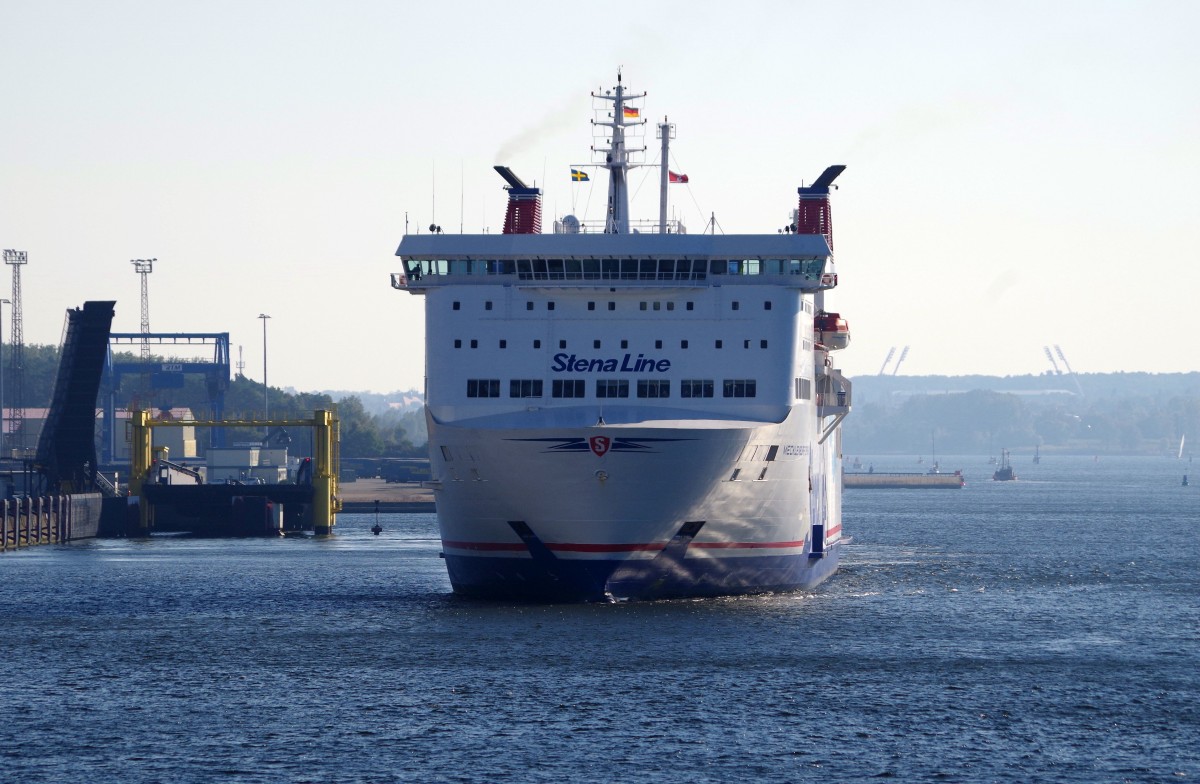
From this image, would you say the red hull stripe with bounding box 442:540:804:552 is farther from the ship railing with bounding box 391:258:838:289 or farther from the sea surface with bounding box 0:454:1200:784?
the ship railing with bounding box 391:258:838:289

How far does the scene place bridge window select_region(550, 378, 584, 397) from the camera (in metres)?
52.3

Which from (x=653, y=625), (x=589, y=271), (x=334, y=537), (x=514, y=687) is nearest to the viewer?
(x=514, y=687)

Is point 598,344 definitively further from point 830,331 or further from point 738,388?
point 830,331

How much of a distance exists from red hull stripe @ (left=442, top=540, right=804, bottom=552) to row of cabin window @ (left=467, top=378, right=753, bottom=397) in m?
4.44

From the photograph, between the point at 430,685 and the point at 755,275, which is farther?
the point at 755,275

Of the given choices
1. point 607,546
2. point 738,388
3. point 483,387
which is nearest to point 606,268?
point 483,387

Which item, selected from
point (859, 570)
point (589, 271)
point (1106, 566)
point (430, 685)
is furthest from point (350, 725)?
point (1106, 566)

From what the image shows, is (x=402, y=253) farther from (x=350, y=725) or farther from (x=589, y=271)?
(x=350, y=725)

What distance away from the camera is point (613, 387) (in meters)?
52.5

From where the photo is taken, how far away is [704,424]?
5125 centimetres

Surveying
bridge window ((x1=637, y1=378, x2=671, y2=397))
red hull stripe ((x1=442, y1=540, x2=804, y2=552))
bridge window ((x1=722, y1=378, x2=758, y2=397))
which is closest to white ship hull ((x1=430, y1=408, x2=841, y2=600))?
red hull stripe ((x1=442, y1=540, x2=804, y2=552))

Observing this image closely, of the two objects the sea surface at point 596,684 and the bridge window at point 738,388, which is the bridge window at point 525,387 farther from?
the sea surface at point 596,684

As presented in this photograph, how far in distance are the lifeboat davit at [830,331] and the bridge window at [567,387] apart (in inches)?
585

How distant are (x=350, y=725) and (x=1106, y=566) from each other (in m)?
52.9
